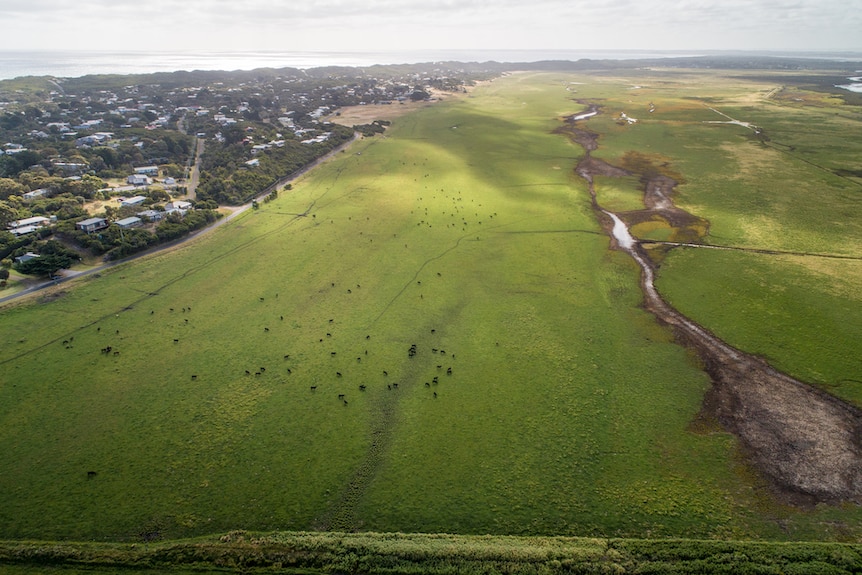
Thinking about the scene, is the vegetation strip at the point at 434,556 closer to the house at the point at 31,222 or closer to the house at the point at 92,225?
the house at the point at 92,225

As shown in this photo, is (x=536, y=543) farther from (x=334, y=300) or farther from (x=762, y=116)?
(x=762, y=116)

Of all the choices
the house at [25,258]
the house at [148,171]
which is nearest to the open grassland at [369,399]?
the house at [25,258]

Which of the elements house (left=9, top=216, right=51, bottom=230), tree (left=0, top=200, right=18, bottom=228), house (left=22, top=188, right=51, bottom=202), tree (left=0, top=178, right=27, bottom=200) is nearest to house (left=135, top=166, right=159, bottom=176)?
house (left=22, top=188, right=51, bottom=202)

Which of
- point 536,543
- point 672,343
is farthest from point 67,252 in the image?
point 672,343

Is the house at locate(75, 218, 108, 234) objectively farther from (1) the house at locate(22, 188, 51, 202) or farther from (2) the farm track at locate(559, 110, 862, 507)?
(2) the farm track at locate(559, 110, 862, 507)

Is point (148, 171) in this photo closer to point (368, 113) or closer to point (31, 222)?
point (31, 222)
